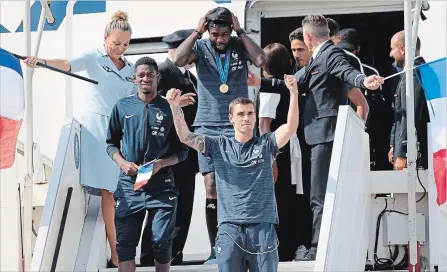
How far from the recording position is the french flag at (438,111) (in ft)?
24.5

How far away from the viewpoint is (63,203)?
7.45 m

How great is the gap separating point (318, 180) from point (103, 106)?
5.76 ft

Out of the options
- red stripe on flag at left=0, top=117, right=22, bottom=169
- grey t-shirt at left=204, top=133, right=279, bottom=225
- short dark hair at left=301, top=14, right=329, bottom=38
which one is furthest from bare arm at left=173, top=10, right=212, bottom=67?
red stripe on flag at left=0, top=117, right=22, bottom=169

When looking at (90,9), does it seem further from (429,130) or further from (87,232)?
(429,130)

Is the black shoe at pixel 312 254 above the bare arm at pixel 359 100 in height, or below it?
below

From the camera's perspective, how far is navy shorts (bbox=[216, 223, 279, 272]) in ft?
20.4

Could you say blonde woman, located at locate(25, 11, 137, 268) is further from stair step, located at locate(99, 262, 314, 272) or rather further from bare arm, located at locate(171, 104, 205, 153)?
bare arm, located at locate(171, 104, 205, 153)

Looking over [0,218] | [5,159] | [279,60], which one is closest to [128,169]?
[5,159]

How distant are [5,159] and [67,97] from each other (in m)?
2.47

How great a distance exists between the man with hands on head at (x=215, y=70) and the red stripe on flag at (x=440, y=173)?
4.75 ft

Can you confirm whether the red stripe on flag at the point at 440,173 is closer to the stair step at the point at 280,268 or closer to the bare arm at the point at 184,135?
the stair step at the point at 280,268

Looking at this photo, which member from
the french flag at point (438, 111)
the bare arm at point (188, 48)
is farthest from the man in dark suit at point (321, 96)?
the bare arm at point (188, 48)

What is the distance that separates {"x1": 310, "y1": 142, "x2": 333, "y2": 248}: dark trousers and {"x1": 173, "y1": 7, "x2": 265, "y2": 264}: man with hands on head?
658 mm

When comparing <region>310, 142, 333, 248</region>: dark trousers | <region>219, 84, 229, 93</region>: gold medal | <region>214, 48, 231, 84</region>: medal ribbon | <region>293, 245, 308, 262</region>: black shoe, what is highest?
<region>214, 48, 231, 84</region>: medal ribbon
